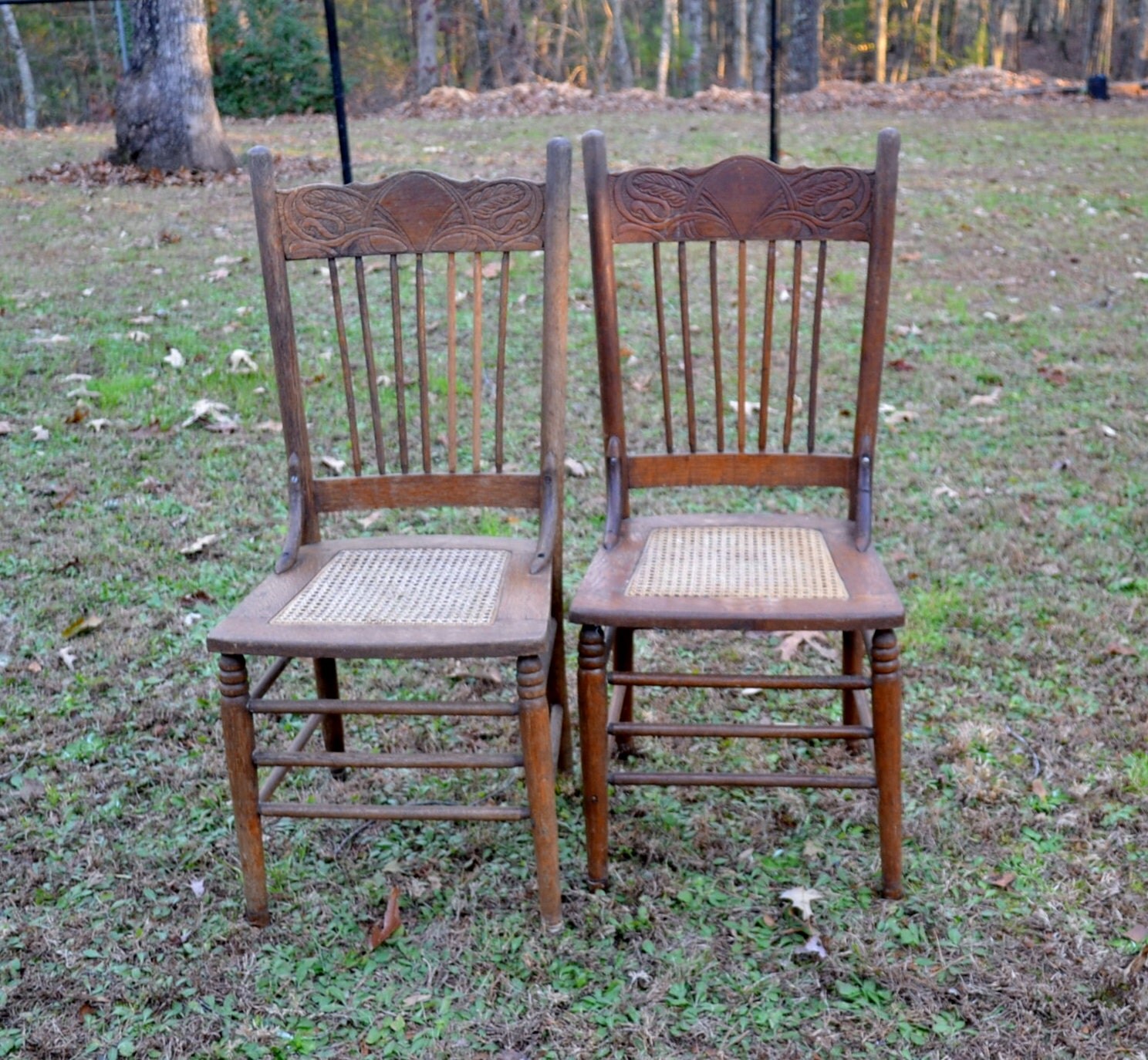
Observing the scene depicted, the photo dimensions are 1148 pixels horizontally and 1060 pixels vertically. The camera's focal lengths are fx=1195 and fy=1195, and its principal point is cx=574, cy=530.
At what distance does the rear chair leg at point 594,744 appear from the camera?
7.17 ft

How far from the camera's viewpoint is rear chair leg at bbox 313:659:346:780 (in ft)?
8.45

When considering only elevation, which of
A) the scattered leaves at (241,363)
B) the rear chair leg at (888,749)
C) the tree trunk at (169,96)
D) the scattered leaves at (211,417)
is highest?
the tree trunk at (169,96)

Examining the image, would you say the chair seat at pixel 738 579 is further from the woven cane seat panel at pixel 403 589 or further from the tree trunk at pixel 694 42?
the tree trunk at pixel 694 42

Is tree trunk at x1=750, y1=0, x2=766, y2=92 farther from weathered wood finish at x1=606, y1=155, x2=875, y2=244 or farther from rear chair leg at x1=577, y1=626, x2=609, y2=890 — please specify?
rear chair leg at x1=577, y1=626, x2=609, y2=890

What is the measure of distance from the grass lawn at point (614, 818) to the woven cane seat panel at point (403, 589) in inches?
22.9

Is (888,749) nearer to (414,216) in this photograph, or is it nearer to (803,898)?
(803,898)

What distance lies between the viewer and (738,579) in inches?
89.3

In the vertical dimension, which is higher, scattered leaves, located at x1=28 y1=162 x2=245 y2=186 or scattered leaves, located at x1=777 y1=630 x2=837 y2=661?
scattered leaves, located at x1=28 y1=162 x2=245 y2=186

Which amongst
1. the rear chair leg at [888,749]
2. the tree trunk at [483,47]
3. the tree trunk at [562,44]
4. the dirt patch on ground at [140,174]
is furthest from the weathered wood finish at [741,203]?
the tree trunk at [562,44]

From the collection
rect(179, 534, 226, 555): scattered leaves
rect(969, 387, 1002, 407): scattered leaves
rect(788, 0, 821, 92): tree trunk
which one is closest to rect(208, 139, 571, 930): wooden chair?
rect(179, 534, 226, 555): scattered leaves

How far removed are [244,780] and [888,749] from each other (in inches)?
46.2

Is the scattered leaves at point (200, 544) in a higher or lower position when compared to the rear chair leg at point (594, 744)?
lower

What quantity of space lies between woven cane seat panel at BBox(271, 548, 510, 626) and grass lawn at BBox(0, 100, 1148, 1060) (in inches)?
22.9

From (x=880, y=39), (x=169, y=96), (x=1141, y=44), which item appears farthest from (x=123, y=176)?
(x=880, y=39)
